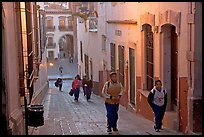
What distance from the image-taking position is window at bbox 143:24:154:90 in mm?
13263

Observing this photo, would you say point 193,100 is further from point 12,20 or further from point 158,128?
point 12,20

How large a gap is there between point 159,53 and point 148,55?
62.3 inches

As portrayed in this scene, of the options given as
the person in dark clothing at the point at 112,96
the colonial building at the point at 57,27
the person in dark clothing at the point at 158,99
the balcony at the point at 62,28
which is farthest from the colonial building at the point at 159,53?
the balcony at the point at 62,28

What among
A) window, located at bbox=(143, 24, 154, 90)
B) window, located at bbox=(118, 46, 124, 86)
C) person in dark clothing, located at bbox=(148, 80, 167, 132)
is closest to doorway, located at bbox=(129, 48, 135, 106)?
window, located at bbox=(143, 24, 154, 90)

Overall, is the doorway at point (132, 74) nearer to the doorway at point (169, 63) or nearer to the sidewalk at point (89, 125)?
the sidewalk at point (89, 125)

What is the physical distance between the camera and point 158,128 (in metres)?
10.4

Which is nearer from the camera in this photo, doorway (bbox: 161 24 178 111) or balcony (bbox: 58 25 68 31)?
doorway (bbox: 161 24 178 111)

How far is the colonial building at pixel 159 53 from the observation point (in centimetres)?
930

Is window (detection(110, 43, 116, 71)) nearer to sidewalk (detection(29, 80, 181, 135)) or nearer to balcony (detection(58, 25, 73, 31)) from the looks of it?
sidewalk (detection(29, 80, 181, 135))

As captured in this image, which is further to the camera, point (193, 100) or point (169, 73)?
point (169, 73)

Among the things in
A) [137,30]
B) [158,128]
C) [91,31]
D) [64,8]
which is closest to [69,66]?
[64,8]

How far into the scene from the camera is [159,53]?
11930 mm

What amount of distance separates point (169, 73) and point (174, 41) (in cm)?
85

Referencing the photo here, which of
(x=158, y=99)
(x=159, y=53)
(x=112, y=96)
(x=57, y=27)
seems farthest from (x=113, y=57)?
(x=57, y=27)
